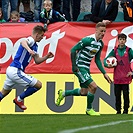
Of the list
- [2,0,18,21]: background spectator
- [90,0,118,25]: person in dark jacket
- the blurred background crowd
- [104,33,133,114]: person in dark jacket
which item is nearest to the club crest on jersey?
[104,33,133,114]: person in dark jacket

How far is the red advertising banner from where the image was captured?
16.4 meters

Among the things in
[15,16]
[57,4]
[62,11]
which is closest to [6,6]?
[15,16]

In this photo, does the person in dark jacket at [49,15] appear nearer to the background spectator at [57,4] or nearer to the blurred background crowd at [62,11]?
the blurred background crowd at [62,11]

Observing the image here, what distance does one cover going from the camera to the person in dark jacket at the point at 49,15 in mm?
16500

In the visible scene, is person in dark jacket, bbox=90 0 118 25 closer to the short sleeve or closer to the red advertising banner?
the red advertising banner

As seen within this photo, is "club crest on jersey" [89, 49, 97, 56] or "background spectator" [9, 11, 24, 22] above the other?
"background spectator" [9, 11, 24, 22]

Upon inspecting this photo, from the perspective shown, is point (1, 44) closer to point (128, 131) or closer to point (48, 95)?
point (48, 95)

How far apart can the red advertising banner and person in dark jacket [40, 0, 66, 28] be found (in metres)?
0.18

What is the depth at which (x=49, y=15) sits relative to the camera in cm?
1658

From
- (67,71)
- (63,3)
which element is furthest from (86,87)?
(63,3)

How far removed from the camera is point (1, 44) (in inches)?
653

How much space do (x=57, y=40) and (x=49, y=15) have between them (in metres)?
0.70

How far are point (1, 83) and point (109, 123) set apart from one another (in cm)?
596

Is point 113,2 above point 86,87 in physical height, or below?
above
